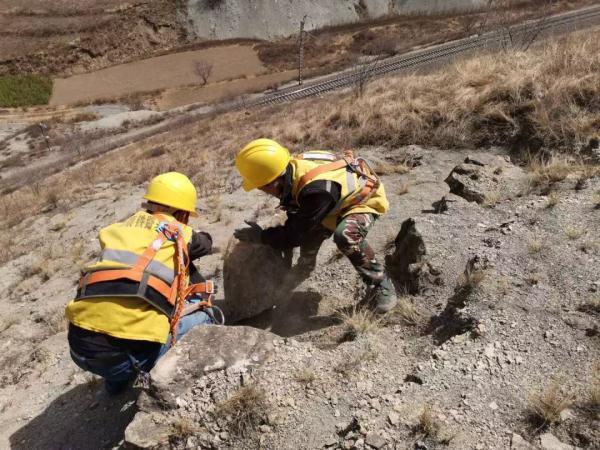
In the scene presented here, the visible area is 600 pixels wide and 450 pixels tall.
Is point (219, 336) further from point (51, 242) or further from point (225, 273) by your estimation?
point (51, 242)

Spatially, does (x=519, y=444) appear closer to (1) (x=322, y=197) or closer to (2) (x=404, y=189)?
(1) (x=322, y=197)

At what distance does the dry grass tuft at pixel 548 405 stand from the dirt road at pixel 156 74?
3584 cm

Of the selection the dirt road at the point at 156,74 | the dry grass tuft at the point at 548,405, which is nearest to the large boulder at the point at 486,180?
the dry grass tuft at the point at 548,405

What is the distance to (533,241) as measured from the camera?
3.19 meters

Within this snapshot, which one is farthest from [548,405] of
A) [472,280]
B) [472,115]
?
[472,115]

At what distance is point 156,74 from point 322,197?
122ft

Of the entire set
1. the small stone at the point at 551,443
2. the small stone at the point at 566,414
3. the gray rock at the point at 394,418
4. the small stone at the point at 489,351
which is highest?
the small stone at the point at 566,414

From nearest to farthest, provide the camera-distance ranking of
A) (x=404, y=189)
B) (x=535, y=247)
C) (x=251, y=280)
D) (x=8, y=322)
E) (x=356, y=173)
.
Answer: (x=535, y=247) → (x=356, y=173) → (x=251, y=280) → (x=8, y=322) → (x=404, y=189)

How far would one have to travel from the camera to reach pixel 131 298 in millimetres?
2514

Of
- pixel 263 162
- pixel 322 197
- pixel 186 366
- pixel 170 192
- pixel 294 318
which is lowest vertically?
pixel 294 318

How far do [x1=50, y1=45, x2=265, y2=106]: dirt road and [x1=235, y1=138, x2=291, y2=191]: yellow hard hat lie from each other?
33.9m

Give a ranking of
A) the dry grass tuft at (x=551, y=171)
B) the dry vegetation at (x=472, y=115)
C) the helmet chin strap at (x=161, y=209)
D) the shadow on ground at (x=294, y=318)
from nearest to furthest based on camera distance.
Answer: the helmet chin strap at (x=161, y=209) < the shadow on ground at (x=294, y=318) < the dry grass tuft at (x=551, y=171) < the dry vegetation at (x=472, y=115)

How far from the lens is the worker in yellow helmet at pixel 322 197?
3.06 metres

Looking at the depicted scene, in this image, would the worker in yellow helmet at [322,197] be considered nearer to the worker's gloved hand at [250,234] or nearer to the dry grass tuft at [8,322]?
the worker's gloved hand at [250,234]
